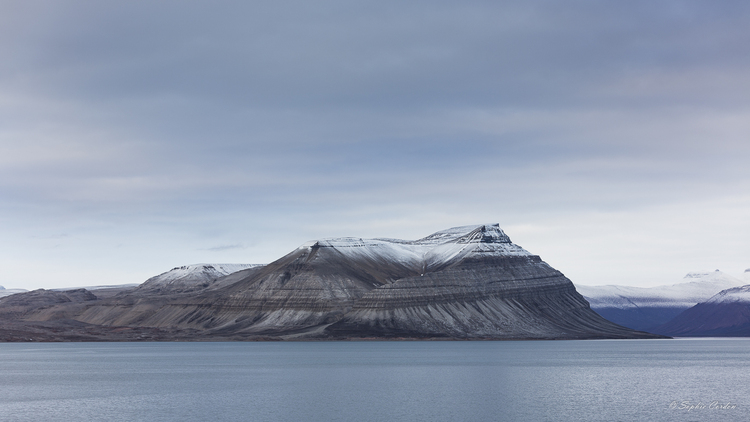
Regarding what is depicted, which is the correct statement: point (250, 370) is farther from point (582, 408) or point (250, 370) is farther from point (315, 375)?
point (582, 408)

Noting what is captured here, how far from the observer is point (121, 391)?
110 m

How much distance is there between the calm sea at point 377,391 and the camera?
85312mm

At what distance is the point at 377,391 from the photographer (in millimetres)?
109750

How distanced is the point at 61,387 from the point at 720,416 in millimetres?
89967

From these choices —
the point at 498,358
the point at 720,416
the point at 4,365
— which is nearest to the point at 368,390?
the point at 720,416

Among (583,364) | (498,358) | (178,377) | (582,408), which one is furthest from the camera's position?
(498,358)

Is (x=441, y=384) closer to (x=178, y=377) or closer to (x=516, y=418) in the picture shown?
(x=516, y=418)

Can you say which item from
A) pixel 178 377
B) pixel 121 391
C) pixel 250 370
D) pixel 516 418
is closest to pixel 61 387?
pixel 121 391

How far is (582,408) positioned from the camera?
89000mm

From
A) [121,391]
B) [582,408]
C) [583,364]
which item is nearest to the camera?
[582,408]

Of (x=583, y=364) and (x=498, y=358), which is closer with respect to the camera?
(x=583, y=364)

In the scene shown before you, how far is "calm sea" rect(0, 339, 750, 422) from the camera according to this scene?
3359 inches

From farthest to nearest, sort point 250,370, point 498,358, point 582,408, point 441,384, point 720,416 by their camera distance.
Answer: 1. point 498,358
2. point 250,370
3. point 441,384
4. point 582,408
5. point 720,416

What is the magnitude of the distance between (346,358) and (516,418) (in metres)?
111
